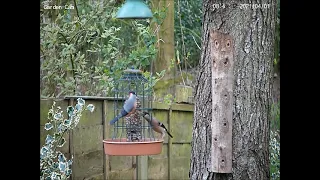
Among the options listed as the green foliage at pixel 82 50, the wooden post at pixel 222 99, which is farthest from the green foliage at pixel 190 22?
the wooden post at pixel 222 99

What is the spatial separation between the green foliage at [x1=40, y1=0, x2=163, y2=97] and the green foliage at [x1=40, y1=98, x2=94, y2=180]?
1.98ft

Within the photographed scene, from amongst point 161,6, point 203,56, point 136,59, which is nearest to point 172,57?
point 161,6

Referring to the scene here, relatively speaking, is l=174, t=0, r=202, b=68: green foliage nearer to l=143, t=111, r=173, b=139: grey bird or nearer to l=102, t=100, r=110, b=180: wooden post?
l=102, t=100, r=110, b=180: wooden post

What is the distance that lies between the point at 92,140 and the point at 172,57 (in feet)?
3.48

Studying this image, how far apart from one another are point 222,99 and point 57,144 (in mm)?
1218

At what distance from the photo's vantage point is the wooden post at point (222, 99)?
2.52 meters

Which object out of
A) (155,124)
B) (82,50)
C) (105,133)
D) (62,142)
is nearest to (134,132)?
(155,124)

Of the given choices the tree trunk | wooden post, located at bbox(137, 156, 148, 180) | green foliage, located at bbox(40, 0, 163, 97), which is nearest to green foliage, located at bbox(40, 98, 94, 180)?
green foliage, located at bbox(40, 0, 163, 97)

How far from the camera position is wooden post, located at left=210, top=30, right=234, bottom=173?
2518 millimetres

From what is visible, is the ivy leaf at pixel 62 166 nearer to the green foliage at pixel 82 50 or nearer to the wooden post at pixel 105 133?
the wooden post at pixel 105 133
